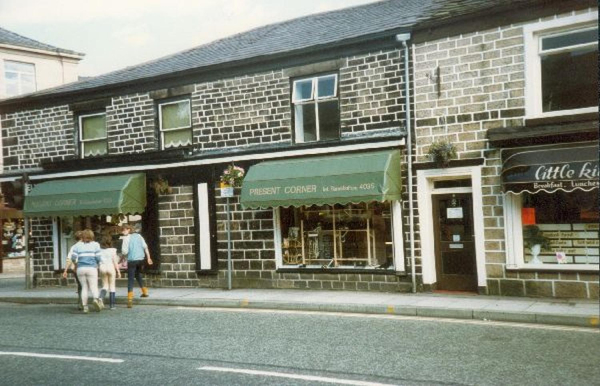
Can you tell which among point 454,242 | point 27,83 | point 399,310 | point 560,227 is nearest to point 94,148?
point 454,242

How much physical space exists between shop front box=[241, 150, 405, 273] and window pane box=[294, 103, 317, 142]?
0.73 meters

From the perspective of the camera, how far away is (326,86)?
1441 cm

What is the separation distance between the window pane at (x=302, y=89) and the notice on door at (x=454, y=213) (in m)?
4.48

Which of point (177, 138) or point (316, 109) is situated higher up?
point (316, 109)

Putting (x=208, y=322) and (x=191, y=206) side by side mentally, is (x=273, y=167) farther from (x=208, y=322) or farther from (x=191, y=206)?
(x=208, y=322)

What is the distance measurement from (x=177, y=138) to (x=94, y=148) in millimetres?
3242

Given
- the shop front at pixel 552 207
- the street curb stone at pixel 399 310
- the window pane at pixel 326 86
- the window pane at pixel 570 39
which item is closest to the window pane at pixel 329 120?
the window pane at pixel 326 86

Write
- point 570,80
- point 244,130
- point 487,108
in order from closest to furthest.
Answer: point 570,80
point 487,108
point 244,130

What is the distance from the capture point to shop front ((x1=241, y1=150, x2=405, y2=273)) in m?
12.9

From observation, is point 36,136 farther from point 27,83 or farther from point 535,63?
point 535,63

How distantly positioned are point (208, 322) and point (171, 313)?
166 cm

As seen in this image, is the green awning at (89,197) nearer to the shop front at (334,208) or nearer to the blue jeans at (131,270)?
the blue jeans at (131,270)

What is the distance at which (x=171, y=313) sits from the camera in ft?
39.4

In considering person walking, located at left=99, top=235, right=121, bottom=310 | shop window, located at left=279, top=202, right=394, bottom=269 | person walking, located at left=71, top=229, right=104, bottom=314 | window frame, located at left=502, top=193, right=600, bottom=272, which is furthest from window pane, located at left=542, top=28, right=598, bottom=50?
person walking, located at left=71, top=229, right=104, bottom=314
